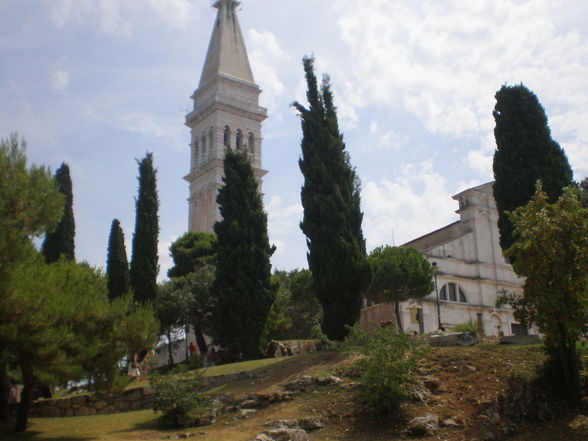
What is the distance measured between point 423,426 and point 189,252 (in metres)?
35.7

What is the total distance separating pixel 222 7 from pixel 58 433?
6794 cm

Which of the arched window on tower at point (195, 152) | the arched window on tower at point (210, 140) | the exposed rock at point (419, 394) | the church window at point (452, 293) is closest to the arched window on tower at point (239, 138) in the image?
the arched window on tower at point (210, 140)

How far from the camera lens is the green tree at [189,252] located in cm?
4959

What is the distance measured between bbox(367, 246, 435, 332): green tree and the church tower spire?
31.7m

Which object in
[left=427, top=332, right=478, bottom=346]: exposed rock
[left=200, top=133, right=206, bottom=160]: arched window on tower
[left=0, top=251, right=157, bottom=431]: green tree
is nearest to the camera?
[left=0, top=251, right=157, bottom=431]: green tree

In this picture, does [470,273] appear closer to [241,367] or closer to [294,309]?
[294,309]

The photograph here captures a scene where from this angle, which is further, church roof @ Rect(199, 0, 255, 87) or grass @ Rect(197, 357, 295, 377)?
church roof @ Rect(199, 0, 255, 87)

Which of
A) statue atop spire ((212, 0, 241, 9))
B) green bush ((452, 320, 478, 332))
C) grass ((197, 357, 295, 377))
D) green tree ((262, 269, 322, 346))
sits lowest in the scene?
grass ((197, 357, 295, 377))

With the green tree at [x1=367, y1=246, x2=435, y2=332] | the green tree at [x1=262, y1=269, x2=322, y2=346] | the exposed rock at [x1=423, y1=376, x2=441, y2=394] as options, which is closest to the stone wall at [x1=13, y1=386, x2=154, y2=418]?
the exposed rock at [x1=423, y1=376, x2=441, y2=394]

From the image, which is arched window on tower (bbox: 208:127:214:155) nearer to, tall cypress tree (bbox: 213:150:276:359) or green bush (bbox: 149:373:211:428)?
tall cypress tree (bbox: 213:150:276:359)

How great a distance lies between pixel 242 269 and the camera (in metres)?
28.9

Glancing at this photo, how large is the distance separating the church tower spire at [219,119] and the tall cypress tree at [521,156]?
41741 millimetres

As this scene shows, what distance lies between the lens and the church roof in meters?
72.9

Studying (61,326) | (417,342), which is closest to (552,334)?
(417,342)
